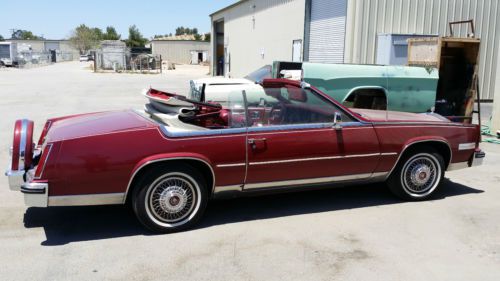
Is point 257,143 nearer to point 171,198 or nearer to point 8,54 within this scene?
point 171,198

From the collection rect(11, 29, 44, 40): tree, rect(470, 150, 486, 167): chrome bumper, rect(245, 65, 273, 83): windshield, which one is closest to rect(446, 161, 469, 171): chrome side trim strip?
rect(470, 150, 486, 167): chrome bumper

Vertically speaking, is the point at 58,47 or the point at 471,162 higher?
the point at 58,47

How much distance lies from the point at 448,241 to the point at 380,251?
0.73 m

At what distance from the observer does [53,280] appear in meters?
3.74

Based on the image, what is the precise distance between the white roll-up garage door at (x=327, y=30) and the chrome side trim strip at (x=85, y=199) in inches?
474

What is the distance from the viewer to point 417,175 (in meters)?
5.62

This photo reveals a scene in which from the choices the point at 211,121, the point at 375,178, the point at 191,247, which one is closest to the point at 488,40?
the point at 375,178

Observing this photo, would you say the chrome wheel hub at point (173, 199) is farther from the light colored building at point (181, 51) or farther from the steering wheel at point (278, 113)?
the light colored building at point (181, 51)

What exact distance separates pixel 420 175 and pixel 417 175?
4cm

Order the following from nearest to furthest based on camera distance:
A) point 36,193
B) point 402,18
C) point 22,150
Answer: point 36,193, point 22,150, point 402,18

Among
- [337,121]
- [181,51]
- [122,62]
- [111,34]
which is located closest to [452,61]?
[337,121]

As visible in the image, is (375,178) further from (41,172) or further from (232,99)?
(41,172)

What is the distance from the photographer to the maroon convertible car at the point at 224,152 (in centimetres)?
431

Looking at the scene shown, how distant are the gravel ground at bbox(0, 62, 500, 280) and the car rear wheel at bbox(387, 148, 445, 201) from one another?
13 cm
